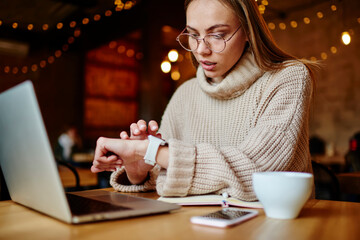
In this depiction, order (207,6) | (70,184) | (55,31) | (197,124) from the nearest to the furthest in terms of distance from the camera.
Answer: (207,6) < (197,124) < (70,184) < (55,31)

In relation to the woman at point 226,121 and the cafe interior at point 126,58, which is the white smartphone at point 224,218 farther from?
the cafe interior at point 126,58

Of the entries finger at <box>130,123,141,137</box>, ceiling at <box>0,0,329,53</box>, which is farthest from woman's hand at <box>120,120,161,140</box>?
ceiling at <box>0,0,329,53</box>

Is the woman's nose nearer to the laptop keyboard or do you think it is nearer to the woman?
the woman

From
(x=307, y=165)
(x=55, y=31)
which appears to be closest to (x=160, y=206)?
(x=307, y=165)

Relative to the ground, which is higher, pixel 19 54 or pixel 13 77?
pixel 19 54

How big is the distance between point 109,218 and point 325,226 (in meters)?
0.37

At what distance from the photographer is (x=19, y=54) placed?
245 inches

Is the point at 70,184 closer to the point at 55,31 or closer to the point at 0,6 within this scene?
the point at 0,6

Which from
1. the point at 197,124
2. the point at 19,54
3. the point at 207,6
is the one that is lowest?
the point at 197,124

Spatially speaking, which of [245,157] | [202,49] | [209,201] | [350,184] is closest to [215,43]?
[202,49]

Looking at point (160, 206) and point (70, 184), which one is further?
point (70, 184)

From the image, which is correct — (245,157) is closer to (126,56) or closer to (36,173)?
(36,173)

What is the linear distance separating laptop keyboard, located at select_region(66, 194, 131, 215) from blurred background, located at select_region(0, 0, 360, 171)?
3341 mm

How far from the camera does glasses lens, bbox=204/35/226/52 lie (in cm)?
107
